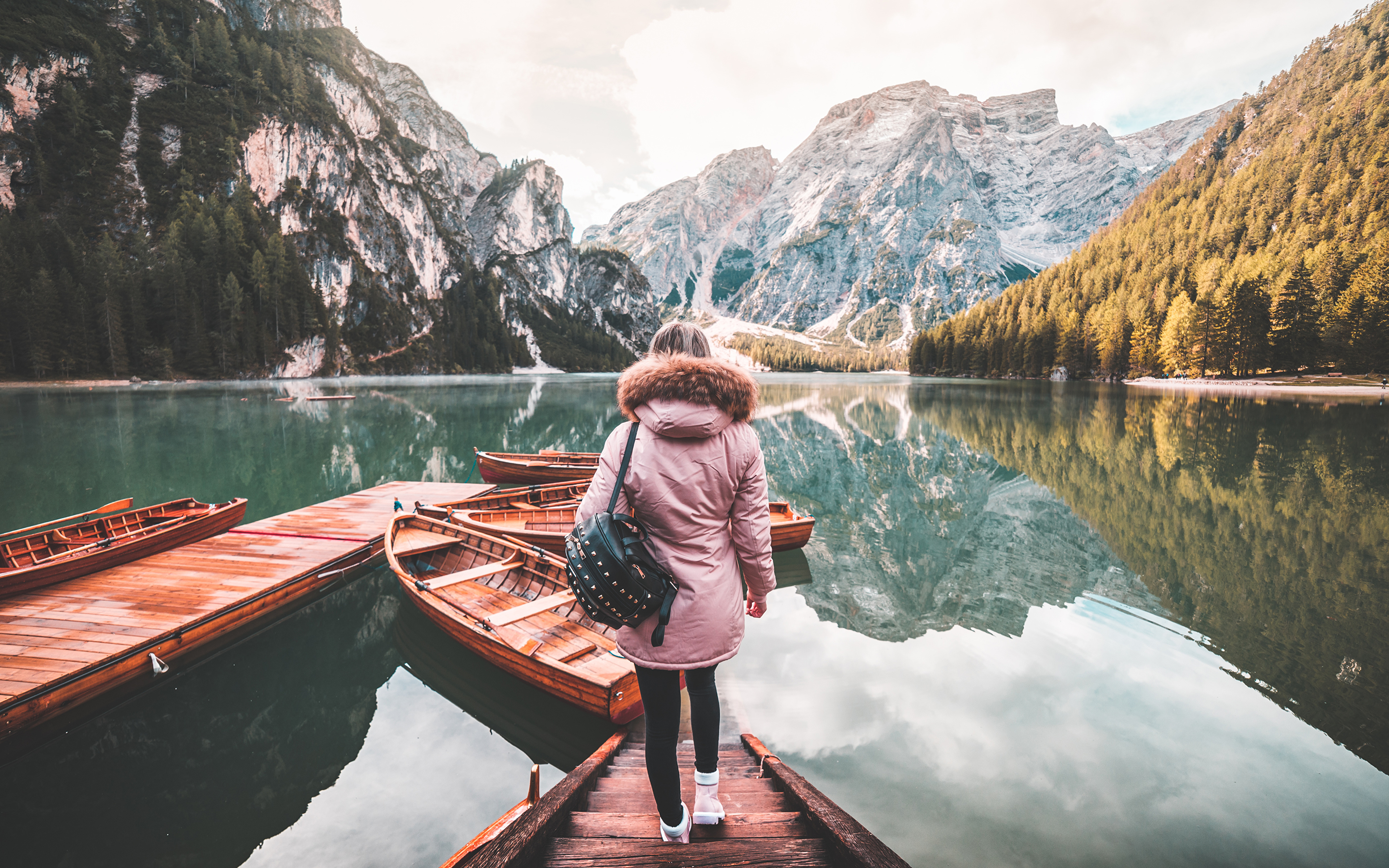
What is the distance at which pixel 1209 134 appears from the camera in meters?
119

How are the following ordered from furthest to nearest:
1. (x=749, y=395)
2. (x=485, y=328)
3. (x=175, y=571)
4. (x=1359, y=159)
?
(x=485, y=328) < (x=1359, y=159) < (x=175, y=571) < (x=749, y=395)

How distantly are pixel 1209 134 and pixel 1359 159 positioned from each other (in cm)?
Answer: 5528

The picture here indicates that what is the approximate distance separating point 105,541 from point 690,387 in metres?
12.3

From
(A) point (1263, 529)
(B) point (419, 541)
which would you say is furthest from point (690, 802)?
(A) point (1263, 529)

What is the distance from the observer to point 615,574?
264 centimetres

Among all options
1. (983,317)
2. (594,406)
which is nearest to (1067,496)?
(594,406)

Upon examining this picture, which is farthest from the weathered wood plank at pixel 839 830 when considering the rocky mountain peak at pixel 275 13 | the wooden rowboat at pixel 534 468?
→ the rocky mountain peak at pixel 275 13

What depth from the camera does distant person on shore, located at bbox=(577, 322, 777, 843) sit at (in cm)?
280

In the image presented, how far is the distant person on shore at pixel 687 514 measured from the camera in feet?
9.19

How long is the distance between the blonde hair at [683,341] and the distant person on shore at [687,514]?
0.22 m

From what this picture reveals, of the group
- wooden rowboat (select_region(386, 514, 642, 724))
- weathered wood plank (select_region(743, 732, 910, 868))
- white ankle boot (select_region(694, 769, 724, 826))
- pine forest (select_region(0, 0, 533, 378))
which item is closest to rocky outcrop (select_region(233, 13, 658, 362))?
pine forest (select_region(0, 0, 533, 378))

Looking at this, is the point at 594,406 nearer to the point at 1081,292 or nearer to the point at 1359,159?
the point at 1081,292

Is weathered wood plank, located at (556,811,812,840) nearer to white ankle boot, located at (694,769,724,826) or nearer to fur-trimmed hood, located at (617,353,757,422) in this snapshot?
white ankle boot, located at (694,769,724,826)

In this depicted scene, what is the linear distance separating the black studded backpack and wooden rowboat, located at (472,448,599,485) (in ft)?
51.4
